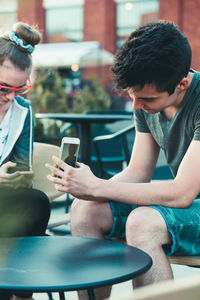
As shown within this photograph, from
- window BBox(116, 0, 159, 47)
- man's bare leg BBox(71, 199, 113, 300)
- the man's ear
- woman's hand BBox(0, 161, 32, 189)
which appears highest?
the man's ear

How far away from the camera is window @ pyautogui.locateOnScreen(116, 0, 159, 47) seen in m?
17.8

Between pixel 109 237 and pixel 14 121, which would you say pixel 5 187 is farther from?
pixel 109 237

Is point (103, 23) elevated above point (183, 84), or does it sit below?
below

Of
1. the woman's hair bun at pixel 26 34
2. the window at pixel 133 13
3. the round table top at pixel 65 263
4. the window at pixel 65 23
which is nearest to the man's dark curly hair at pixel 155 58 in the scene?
the round table top at pixel 65 263

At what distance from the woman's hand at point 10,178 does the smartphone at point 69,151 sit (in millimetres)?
316

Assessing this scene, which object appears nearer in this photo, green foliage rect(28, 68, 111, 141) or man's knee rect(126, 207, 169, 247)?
man's knee rect(126, 207, 169, 247)

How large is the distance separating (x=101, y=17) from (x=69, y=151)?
17.5 meters

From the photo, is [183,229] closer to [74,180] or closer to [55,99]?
[74,180]

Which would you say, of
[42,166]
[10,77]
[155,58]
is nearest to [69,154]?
[155,58]

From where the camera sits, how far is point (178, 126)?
81.7 inches

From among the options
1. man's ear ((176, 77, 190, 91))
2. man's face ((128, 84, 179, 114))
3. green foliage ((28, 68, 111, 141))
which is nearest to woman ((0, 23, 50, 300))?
man's face ((128, 84, 179, 114))

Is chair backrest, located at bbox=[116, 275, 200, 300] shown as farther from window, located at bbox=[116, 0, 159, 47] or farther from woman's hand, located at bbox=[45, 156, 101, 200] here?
window, located at bbox=[116, 0, 159, 47]

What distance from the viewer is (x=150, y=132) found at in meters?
2.32

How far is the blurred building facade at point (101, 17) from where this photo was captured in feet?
56.2
